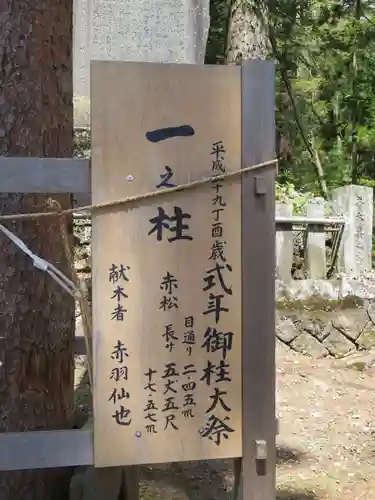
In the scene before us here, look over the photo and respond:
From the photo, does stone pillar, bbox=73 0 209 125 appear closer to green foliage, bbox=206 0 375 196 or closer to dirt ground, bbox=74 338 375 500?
green foliage, bbox=206 0 375 196

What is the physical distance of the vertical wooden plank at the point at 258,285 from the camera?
6.64ft

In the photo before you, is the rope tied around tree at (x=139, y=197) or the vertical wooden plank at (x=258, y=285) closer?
the rope tied around tree at (x=139, y=197)

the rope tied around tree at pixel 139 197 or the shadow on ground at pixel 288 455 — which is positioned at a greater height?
the rope tied around tree at pixel 139 197

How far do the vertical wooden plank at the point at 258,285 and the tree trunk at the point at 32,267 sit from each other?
3.10 feet

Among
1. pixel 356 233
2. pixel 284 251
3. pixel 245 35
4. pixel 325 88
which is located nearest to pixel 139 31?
pixel 245 35

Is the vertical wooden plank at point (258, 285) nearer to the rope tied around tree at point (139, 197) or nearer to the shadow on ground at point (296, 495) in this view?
the rope tied around tree at point (139, 197)

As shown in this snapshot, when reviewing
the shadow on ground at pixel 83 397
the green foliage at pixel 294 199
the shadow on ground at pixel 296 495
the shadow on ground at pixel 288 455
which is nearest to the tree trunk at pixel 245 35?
the green foliage at pixel 294 199

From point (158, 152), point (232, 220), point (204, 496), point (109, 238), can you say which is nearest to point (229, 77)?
point (158, 152)

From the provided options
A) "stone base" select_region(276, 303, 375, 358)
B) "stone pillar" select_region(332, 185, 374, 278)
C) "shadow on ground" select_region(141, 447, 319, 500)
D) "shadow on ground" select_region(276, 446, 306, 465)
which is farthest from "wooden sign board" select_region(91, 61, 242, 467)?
"stone pillar" select_region(332, 185, 374, 278)

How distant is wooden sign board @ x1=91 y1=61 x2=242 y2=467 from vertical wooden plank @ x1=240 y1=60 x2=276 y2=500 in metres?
0.03

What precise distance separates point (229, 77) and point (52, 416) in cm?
160

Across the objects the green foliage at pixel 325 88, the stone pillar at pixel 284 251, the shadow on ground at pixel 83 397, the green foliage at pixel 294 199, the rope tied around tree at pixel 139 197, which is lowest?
the shadow on ground at pixel 83 397

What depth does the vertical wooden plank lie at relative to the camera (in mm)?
2025

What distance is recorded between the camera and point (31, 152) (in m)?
2.53
